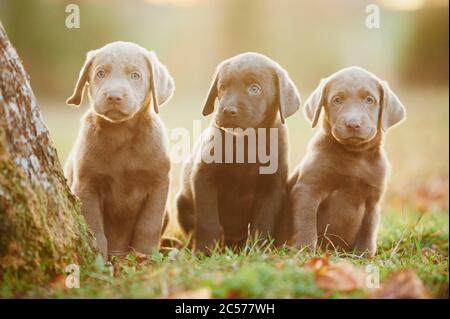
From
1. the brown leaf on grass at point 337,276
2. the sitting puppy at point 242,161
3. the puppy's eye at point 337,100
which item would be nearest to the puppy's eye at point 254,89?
the sitting puppy at point 242,161

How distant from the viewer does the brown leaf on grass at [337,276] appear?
11.2 ft

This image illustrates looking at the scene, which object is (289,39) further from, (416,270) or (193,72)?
(416,270)

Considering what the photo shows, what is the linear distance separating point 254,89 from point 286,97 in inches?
9.3

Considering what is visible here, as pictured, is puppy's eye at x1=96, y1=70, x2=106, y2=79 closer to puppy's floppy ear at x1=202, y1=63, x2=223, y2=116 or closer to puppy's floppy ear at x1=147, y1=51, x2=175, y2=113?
puppy's floppy ear at x1=147, y1=51, x2=175, y2=113

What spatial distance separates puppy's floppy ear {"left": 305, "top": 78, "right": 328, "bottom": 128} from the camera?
4.73 metres

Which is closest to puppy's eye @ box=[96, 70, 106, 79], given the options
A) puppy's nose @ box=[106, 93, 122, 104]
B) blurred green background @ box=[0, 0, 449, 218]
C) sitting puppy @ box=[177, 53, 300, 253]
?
puppy's nose @ box=[106, 93, 122, 104]

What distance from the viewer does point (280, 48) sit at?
9742mm

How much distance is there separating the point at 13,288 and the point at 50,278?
23 cm

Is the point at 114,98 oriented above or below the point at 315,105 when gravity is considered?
above

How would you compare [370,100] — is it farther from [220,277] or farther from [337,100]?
[220,277]

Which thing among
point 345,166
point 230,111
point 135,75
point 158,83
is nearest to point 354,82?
point 345,166

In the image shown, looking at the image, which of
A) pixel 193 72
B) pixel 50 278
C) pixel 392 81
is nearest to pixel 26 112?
pixel 50 278

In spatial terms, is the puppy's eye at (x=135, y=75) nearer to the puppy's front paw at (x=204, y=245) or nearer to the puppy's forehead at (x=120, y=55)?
the puppy's forehead at (x=120, y=55)
